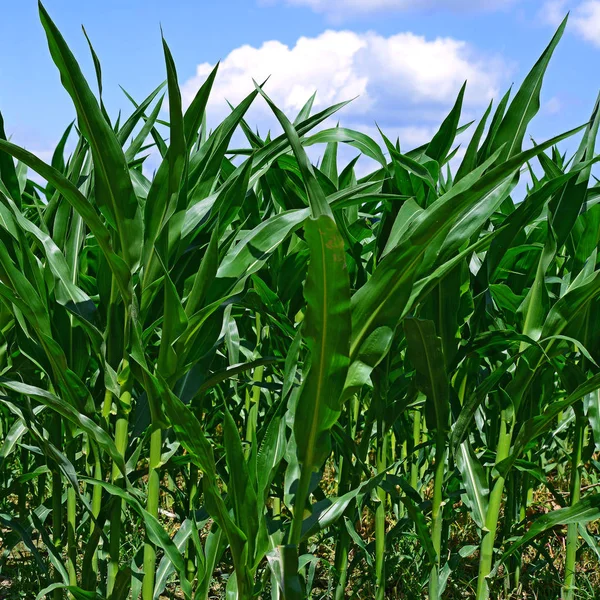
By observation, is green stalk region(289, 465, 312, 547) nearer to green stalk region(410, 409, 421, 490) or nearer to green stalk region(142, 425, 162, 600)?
green stalk region(142, 425, 162, 600)

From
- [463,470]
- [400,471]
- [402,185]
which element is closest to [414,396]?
[463,470]

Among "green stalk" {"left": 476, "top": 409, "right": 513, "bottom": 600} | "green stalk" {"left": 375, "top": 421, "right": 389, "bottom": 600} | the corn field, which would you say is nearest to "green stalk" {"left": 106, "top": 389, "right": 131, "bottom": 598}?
the corn field

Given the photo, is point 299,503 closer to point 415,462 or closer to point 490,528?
point 490,528

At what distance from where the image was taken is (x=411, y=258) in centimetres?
94

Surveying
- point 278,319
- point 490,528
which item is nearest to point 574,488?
point 490,528

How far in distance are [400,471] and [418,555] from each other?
0.56 metres

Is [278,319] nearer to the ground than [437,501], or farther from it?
farther from it

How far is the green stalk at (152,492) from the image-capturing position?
1.24 m

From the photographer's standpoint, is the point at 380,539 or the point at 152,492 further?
the point at 380,539

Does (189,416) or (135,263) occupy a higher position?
(135,263)

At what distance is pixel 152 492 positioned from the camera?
1.25 metres

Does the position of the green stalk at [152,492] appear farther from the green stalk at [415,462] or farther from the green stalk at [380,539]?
the green stalk at [415,462]

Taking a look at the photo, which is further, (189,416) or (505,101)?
(505,101)

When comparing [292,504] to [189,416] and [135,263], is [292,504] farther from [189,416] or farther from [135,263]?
[135,263]
